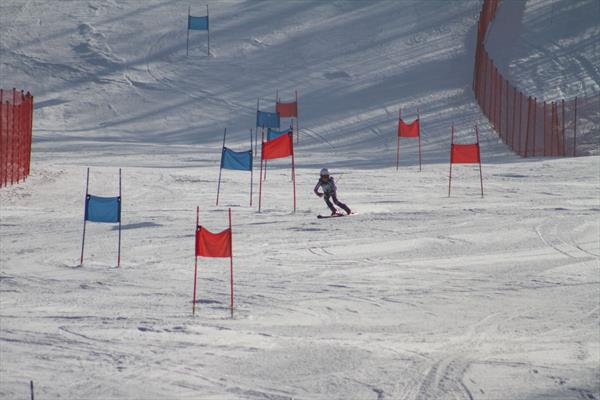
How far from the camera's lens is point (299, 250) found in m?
16.7

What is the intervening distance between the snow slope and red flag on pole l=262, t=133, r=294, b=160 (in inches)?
45.1

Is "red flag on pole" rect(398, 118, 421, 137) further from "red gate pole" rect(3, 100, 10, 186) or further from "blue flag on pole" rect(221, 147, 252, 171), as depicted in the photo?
"red gate pole" rect(3, 100, 10, 186)

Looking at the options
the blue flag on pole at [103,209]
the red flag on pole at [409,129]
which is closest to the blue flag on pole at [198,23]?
the red flag on pole at [409,129]

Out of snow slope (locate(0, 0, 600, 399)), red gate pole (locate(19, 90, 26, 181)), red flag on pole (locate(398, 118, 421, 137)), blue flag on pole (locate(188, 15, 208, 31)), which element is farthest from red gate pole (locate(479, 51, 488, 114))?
red gate pole (locate(19, 90, 26, 181))

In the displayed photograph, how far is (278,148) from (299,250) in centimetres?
461

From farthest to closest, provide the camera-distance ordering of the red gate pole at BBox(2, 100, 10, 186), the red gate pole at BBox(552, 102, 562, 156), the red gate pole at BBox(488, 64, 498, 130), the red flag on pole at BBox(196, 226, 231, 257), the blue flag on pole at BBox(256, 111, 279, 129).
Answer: the red gate pole at BBox(488, 64, 498, 130) → the blue flag on pole at BBox(256, 111, 279, 129) → the red gate pole at BBox(552, 102, 562, 156) → the red gate pole at BBox(2, 100, 10, 186) → the red flag on pole at BBox(196, 226, 231, 257)

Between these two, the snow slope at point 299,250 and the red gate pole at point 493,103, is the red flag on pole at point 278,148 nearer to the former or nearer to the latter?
the snow slope at point 299,250

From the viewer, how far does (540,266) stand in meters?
15.3

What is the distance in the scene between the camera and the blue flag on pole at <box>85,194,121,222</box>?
15.6 meters

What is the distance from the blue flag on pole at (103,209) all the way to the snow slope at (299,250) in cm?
72

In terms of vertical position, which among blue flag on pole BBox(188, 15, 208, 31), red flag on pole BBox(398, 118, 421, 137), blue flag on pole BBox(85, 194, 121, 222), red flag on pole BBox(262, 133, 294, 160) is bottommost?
blue flag on pole BBox(85, 194, 121, 222)

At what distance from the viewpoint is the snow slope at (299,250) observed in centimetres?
1046

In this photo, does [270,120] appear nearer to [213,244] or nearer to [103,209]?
[103,209]

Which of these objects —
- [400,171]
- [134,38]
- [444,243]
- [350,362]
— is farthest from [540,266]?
[134,38]
